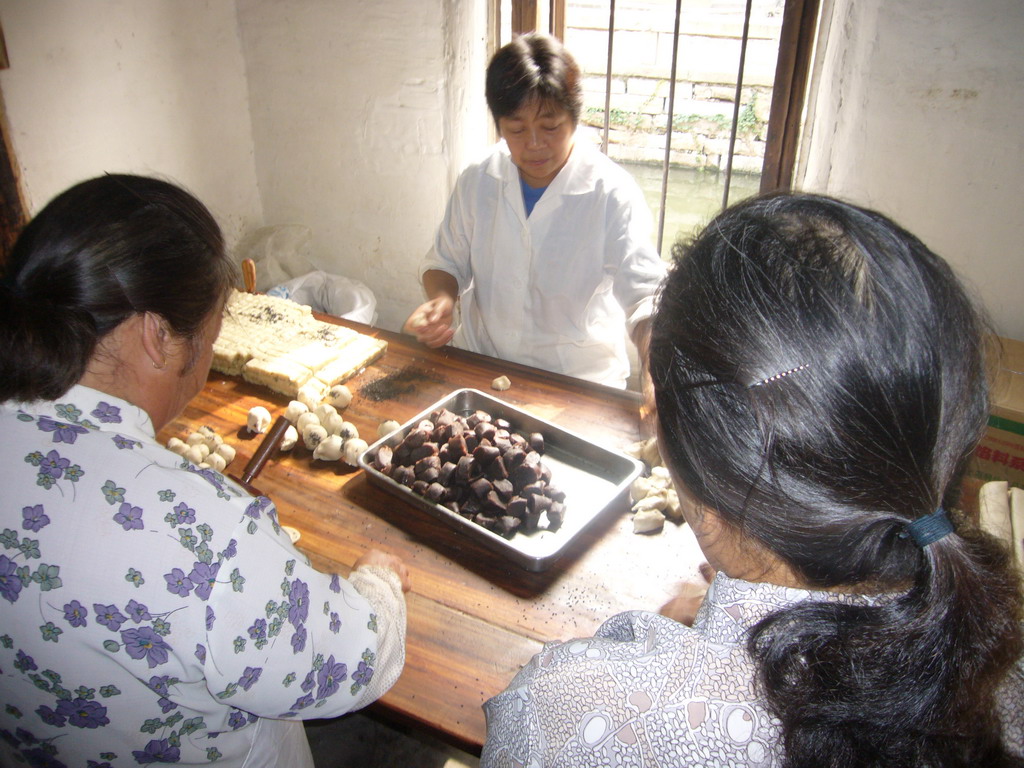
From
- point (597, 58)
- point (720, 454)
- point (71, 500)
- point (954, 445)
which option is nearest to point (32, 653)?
point (71, 500)

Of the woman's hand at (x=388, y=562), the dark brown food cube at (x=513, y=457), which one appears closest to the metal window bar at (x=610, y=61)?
the dark brown food cube at (x=513, y=457)

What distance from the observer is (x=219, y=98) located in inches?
155

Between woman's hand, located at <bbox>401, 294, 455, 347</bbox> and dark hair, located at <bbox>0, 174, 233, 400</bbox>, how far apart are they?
140cm

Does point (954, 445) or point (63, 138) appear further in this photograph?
point (63, 138)

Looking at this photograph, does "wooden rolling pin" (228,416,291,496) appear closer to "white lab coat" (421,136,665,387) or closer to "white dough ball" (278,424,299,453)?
"white dough ball" (278,424,299,453)

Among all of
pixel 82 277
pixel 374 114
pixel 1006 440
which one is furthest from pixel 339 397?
pixel 1006 440

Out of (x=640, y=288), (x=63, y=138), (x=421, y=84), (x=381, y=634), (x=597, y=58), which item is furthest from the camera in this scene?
(x=597, y=58)

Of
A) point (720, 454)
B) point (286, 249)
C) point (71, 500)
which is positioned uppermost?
point (720, 454)

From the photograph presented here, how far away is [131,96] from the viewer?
349 centimetres

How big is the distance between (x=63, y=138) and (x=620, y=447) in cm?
299

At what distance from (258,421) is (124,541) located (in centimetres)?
125

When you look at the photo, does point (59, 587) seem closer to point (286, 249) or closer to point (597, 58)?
point (286, 249)

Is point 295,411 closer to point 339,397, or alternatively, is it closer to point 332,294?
point 339,397

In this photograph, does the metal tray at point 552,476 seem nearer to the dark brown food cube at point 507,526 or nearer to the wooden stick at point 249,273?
the dark brown food cube at point 507,526
